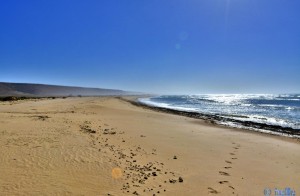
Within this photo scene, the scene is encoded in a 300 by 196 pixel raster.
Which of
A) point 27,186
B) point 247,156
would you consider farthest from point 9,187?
point 247,156

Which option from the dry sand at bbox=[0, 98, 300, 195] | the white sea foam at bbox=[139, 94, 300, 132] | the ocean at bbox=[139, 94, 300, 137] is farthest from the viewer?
the white sea foam at bbox=[139, 94, 300, 132]

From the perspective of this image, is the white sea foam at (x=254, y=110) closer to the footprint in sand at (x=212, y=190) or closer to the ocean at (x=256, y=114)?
the ocean at (x=256, y=114)

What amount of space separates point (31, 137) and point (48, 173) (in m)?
4.96

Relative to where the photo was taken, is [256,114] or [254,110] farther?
[254,110]

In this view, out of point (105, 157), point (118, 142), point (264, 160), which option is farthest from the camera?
point (118, 142)

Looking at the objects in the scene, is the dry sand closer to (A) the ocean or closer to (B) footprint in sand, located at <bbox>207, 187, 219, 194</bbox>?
(B) footprint in sand, located at <bbox>207, 187, 219, 194</bbox>

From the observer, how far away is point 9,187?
21.0 ft

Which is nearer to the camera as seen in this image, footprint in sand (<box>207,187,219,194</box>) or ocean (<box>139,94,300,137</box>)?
footprint in sand (<box>207,187,219,194</box>)

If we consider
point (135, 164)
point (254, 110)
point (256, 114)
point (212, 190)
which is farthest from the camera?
point (254, 110)

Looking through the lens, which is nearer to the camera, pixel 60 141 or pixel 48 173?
pixel 48 173

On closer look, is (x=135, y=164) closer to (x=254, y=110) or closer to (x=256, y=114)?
(x=256, y=114)

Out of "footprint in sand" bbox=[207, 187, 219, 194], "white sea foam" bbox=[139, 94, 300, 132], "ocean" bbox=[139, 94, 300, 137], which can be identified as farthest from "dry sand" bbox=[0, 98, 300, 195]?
"white sea foam" bbox=[139, 94, 300, 132]

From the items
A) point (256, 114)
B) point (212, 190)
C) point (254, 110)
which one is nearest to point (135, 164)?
point (212, 190)

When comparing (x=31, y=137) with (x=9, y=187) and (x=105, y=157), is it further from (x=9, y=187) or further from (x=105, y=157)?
(x=9, y=187)
